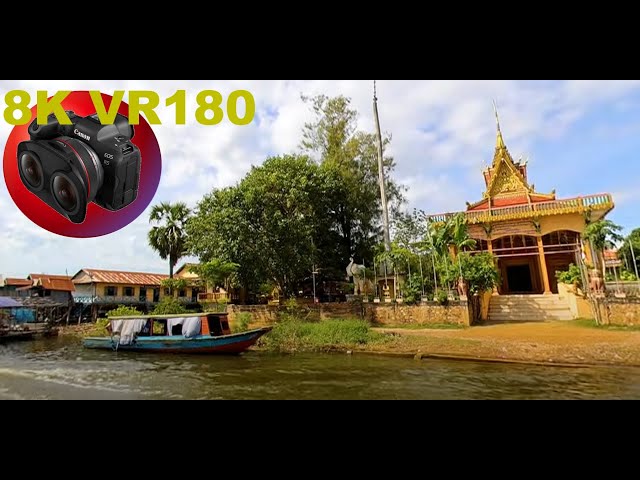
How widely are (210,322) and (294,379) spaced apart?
452 cm

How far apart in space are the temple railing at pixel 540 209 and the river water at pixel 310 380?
968 cm

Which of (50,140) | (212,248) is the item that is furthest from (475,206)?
(50,140)

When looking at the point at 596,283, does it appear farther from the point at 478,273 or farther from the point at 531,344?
the point at 531,344

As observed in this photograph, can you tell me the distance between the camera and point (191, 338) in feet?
34.8

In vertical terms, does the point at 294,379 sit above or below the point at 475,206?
below

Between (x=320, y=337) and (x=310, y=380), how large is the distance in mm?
3799

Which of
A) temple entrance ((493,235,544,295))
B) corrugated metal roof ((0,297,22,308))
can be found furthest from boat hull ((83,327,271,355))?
temple entrance ((493,235,544,295))

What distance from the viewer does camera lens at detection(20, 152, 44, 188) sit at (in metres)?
3.69

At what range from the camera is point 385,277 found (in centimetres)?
1544

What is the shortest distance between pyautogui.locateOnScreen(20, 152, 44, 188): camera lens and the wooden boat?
7.20m

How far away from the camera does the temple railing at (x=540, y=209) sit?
1420 centimetres

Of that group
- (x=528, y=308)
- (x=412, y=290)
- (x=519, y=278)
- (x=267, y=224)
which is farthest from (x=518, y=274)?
(x=267, y=224)

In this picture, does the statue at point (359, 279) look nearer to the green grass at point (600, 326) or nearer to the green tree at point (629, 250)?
the green grass at point (600, 326)
